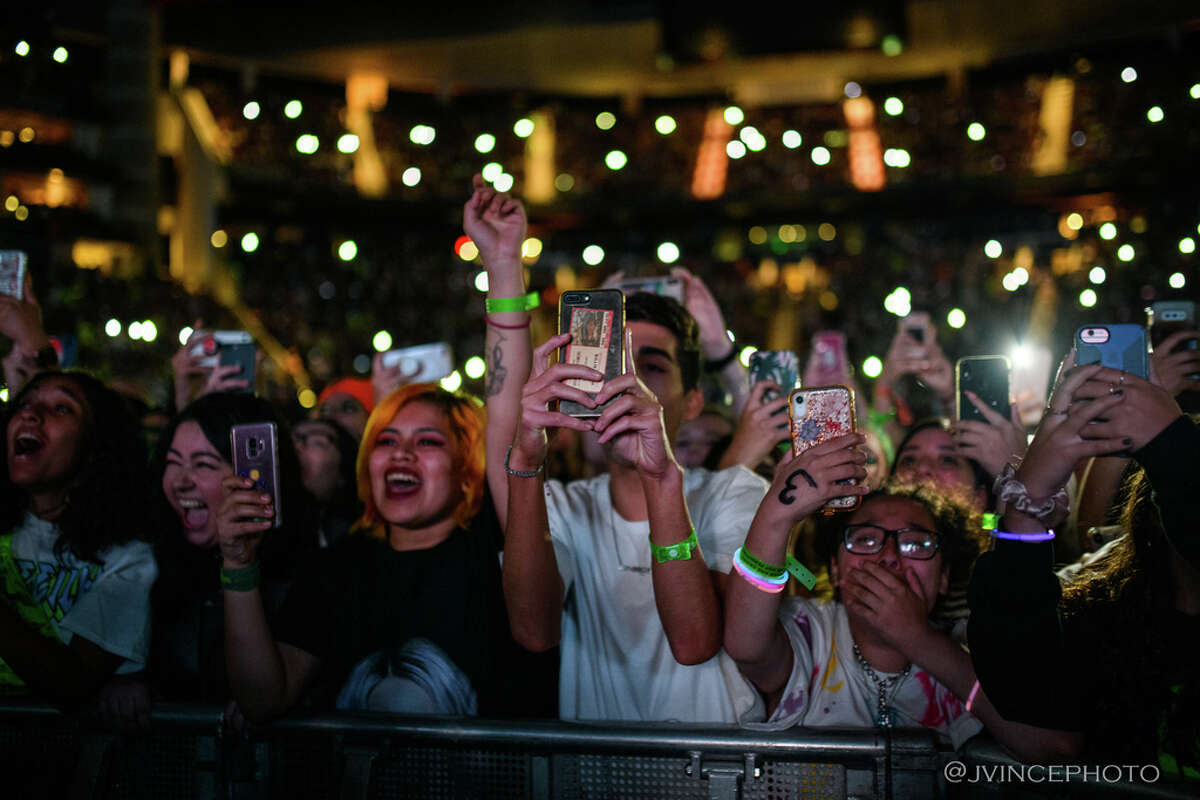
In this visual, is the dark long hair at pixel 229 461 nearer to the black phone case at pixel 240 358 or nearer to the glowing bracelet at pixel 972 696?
the black phone case at pixel 240 358

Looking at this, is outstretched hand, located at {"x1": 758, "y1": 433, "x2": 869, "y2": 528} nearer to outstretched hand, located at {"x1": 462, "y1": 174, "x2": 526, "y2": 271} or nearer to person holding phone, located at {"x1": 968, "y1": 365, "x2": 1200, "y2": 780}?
person holding phone, located at {"x1": 968, "y1": 365, "x2": 1200, "y2": 780}

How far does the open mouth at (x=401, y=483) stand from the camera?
8.41ft

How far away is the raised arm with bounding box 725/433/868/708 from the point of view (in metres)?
1.90

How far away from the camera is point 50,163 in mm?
14023

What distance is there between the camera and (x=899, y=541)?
225cm

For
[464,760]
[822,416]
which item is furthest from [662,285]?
[464,760]

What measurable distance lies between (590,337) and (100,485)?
5.14ft

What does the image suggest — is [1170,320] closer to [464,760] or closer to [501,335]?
[501,335]

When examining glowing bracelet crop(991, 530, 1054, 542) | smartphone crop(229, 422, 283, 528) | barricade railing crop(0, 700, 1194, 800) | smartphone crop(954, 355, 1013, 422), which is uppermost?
smartphone crop(954, 355, 1013, 422)

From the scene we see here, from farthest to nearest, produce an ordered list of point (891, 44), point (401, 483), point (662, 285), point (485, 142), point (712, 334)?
point (485, 142) → point (891, 44) → point (712, 334) → point (662, 285) → point (401, 483)

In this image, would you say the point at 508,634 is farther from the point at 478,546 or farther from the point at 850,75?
the point at 850,75

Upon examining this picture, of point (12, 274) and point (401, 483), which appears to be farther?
point (12, 274)

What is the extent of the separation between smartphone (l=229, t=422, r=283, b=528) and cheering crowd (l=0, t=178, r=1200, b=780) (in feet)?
0.12

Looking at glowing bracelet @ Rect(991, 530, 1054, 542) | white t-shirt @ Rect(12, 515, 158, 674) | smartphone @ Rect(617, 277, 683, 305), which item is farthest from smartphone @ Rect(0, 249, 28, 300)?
glowing bracelet @ Rect(991, 530, 1054, 542)
